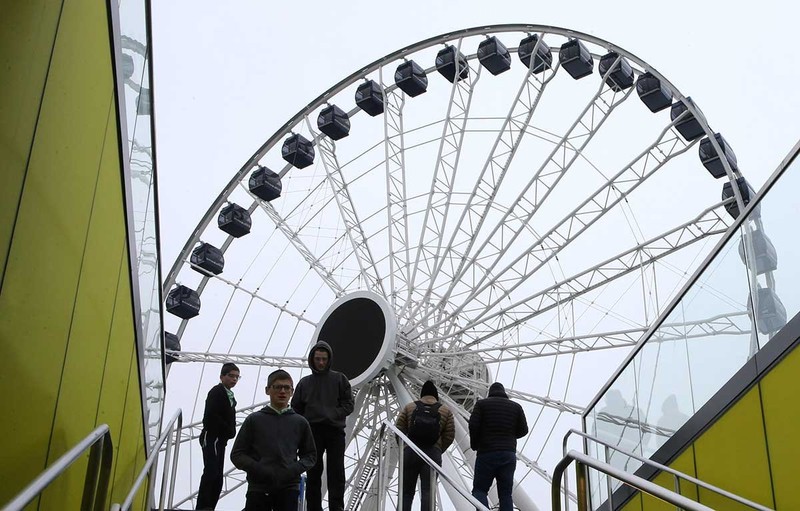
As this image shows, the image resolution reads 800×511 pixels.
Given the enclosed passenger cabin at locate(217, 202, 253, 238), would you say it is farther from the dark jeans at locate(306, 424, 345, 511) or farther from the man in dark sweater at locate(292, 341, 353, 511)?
the dark jeans at locate(306, 424, 345, 511)

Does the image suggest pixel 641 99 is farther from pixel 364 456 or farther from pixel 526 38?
pixel 364 456

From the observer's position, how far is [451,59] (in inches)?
1057

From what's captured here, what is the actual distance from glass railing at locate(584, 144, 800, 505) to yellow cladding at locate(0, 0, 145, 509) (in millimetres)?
4924

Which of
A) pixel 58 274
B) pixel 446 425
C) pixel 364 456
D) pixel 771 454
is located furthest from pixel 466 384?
pixel 58 274

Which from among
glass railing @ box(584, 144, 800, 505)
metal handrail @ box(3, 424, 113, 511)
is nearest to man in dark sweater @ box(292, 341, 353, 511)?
glass railing @ box(584, 144, 800, 505)

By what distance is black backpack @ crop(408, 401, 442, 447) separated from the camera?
968cm

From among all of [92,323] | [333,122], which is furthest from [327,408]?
[333,122]

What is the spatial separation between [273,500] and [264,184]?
19.9 metres

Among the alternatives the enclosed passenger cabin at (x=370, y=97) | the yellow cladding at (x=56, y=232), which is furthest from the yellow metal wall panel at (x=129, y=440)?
the enclosed passenger cabin at (x=370, y=97)

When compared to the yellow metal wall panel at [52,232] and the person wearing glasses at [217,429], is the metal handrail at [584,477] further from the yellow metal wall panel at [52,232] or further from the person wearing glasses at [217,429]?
the person wearing glasses at [217,429]

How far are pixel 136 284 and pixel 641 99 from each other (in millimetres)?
20174

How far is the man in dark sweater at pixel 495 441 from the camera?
32.4ft

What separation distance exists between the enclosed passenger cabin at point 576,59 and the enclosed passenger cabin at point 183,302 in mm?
11709

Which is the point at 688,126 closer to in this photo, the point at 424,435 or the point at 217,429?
the point at 424,435
